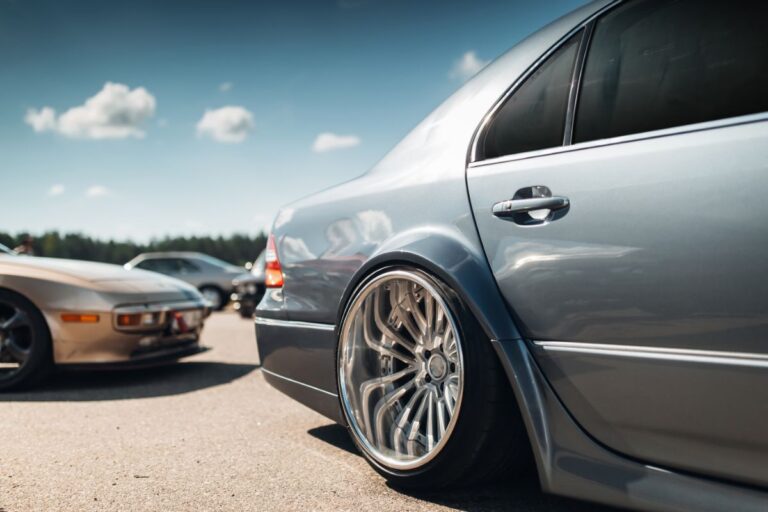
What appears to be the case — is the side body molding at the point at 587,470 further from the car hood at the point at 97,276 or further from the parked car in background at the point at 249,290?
the parked car in background at the point at 249,290

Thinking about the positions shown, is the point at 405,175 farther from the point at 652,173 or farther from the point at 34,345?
the point at 34,345

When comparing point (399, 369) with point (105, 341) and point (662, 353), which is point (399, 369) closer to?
point (662, 353)

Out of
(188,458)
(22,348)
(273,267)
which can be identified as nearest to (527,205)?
(273,267)

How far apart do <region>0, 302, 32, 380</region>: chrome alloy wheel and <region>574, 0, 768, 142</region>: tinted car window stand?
12.0 feet

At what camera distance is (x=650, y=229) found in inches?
61.9

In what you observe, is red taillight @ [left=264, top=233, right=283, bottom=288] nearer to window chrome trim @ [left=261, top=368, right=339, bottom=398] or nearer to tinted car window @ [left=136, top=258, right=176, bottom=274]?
window chrome trim @ [left=261, top=368, right=339, bottom=398]

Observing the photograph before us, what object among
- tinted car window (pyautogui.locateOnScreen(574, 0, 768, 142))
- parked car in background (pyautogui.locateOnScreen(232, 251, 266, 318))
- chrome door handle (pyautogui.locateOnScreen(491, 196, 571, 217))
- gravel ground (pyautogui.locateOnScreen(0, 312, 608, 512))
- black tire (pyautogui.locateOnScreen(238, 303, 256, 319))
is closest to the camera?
tinted car window (pyautogui.locateOnScreen(574, 0, 768, 142))

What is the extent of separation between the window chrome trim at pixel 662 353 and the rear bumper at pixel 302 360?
3.08ft

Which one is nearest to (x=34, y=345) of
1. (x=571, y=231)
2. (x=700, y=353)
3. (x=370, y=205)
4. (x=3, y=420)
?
(x=3, y=420)

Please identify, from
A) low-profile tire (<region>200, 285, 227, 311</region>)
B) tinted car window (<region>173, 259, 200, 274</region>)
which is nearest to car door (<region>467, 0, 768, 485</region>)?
low-profile tire (<region>200, 285, 227, 311</region>)

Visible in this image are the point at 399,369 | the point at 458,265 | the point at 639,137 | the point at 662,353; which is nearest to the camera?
the point at 662,353

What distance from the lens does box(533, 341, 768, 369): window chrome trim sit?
1417 mm

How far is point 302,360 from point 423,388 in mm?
629

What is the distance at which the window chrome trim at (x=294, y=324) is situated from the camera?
8.20 ft
